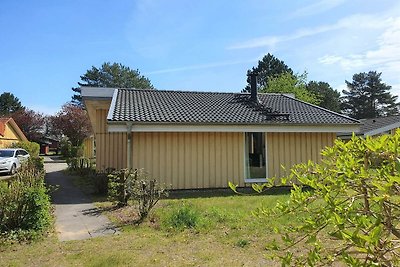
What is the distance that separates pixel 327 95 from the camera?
231 ft

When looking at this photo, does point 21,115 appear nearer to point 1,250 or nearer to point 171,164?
point 171,164

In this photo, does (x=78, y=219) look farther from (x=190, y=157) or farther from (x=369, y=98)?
(x=369, y=98)

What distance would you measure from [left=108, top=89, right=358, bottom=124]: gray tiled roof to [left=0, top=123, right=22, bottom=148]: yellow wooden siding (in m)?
28.3

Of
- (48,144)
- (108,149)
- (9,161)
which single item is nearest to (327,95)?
(48,144)

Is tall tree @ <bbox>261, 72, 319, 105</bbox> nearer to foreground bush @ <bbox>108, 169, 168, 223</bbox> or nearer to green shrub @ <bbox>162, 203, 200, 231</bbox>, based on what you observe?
foreground bush @ <bbox>108, 169, 168, 223</bbox>

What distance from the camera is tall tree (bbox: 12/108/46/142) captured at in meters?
62.6

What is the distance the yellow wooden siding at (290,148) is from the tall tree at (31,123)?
5783 centimetres

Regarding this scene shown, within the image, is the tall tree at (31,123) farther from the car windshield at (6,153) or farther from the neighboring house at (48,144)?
the car windshield at (6,153)

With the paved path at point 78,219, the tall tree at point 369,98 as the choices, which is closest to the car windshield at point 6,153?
the paved path at point 78,219

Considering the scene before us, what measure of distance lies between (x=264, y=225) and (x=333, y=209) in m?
6.09

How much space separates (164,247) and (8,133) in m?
42.5

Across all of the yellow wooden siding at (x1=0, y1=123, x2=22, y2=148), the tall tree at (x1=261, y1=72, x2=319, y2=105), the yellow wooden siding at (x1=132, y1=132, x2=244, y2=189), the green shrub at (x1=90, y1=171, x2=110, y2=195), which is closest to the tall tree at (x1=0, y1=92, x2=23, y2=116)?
the yellow wooden siding at (x1=0, y1=123, x2=22, y2=148)

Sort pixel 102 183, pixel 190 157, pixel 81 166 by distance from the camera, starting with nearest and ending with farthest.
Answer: pixel 102 183
pixel 190 157
pixel 81 166

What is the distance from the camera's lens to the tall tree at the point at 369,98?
7131 cm
